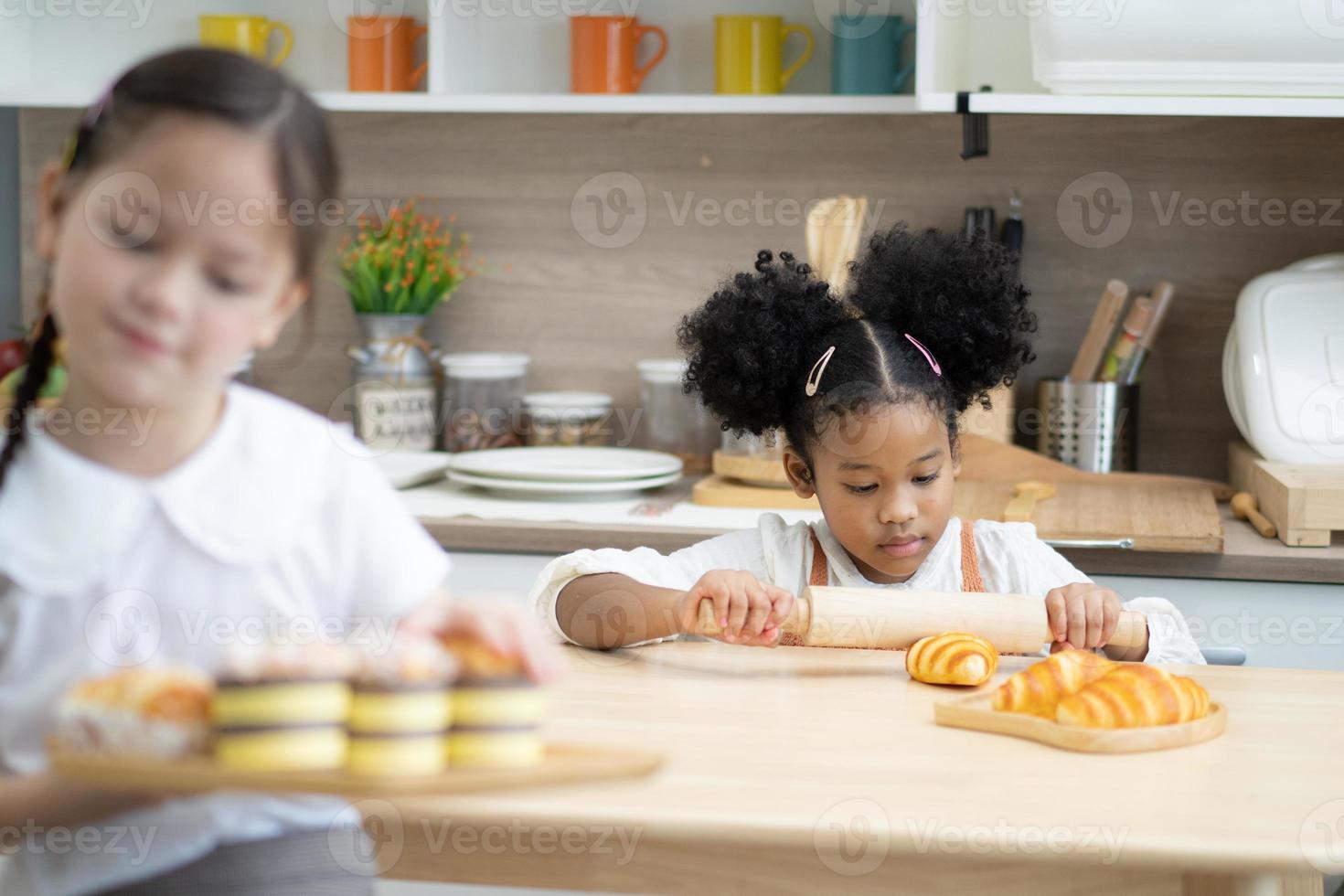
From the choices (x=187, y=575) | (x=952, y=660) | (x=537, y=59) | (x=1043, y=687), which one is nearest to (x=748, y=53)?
(x=537, y=59)

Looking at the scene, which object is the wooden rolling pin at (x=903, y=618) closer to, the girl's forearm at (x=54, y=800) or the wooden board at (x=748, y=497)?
the girl's forearm at (x=54, y=800)

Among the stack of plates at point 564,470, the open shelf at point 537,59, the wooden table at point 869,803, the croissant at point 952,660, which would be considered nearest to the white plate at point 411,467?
the stack of plates at point 564,470

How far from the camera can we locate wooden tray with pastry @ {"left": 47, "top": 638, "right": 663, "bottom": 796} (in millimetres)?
485

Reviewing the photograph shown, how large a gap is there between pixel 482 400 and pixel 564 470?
0.45 meters

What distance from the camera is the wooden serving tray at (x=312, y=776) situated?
0.47 metres

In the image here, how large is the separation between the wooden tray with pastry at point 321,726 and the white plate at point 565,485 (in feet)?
4.85

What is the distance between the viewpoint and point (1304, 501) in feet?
5.85

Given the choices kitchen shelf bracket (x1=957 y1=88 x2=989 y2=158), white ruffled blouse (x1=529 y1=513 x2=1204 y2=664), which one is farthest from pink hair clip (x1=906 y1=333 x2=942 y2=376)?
kitchen shelf bracket (x1=957 y1=88 x2=989 y2=158)

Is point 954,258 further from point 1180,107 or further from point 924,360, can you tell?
point 1180,107

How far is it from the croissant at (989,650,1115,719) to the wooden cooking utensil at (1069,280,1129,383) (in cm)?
128

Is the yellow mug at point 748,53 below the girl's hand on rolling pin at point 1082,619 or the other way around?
the other way around

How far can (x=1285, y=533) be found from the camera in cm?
181

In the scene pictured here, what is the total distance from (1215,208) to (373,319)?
1.46 metres

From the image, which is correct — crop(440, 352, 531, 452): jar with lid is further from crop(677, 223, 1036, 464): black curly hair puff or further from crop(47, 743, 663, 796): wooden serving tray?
crop(47, 743, 663, 796): wooden serving tray
